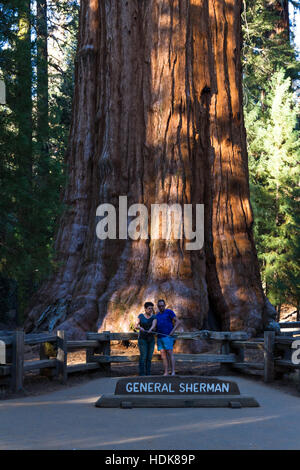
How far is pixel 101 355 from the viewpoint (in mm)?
13945

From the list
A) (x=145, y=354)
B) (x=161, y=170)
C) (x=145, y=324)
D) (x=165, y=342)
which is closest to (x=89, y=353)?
(x=145, y=354)

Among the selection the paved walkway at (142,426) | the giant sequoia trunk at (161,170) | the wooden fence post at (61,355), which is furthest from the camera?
the giant sequoia trunk at (161,170)

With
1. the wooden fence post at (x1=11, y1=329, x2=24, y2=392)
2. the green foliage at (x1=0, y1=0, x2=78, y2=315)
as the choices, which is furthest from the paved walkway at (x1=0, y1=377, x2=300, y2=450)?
the green foliage at (x1=0, y1=0, x2=78, y2=315)

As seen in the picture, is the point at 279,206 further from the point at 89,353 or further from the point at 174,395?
the point at 174,395

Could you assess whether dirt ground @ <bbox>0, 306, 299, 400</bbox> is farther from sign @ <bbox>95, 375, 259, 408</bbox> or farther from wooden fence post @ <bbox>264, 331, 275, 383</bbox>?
A: sign @ <bbox>95, 375, 259, 408</bbox>

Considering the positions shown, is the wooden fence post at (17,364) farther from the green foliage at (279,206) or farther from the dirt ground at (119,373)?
the green foliage at (279,206)

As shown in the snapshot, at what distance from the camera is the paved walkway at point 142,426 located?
22.2 feet

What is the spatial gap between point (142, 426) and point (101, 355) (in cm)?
619

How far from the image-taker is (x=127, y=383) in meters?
9.59

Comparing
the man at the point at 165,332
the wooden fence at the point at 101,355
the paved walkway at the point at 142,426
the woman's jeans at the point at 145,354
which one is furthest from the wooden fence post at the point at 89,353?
the paved walkway at the point at 142,426

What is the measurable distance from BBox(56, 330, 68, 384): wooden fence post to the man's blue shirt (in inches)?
71.2

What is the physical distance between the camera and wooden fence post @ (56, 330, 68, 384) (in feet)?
40.6

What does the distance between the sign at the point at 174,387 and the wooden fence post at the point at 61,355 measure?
2.99 metres

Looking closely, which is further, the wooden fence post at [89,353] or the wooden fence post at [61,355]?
the wooden fence post at [89,353]
